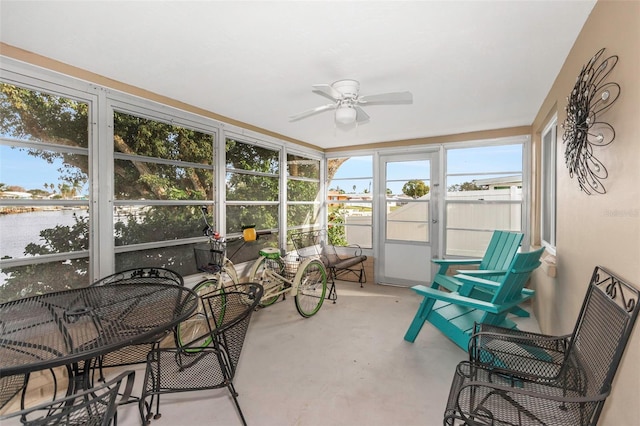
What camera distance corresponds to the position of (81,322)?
5.07 ft

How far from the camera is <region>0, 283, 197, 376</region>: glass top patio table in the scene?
128cm

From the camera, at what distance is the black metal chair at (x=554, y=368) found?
1215 mm

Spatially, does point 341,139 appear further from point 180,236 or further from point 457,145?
point 180,236

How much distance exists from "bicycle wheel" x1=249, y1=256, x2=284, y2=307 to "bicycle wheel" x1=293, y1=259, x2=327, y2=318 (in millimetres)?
267

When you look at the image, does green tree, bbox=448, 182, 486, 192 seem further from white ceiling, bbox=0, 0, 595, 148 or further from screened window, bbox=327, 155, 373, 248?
white ceiling, bbox=0, 0, 595, 148

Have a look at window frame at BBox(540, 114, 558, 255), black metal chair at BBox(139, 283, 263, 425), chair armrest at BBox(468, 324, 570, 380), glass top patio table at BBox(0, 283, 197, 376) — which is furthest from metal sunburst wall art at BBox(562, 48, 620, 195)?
glass top patio table at BBox(0, 283, 197, 376)

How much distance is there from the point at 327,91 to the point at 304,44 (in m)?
0.36

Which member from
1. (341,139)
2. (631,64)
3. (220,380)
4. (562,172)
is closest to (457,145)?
(341,139)

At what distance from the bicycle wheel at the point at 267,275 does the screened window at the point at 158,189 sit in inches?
30.4

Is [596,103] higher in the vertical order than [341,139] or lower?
lower

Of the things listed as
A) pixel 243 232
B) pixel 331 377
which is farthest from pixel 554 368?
pixel 243 232

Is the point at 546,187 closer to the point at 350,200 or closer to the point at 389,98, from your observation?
the point at 389,98

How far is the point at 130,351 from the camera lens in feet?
6.50

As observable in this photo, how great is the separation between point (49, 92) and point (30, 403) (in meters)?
2.18
